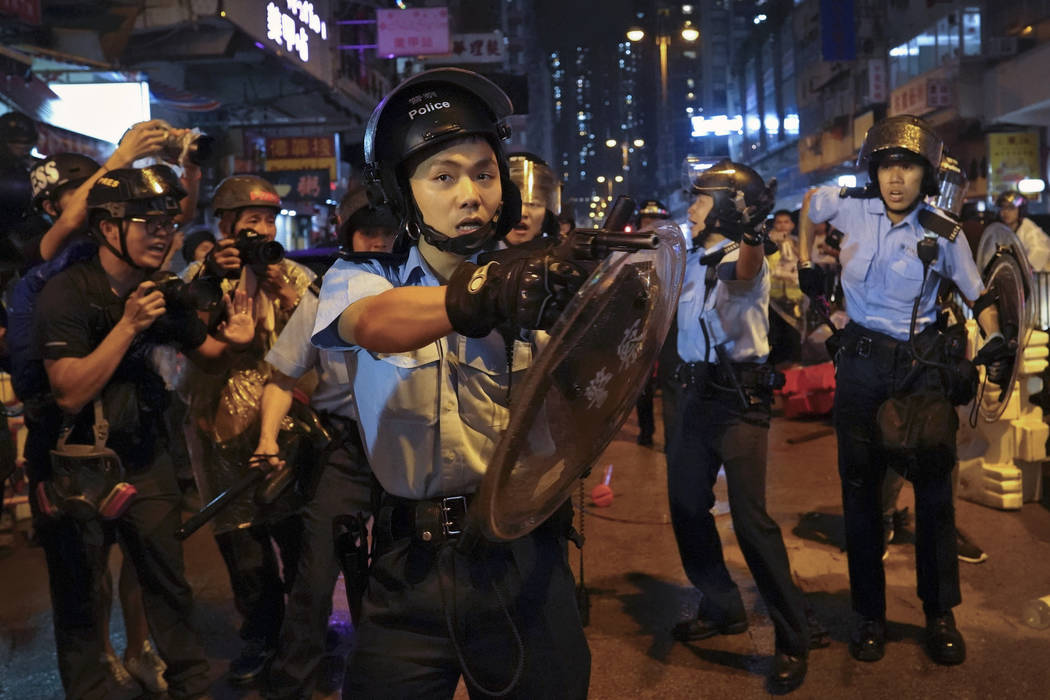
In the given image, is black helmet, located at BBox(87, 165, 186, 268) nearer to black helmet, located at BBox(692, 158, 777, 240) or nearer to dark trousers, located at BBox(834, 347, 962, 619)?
black helmet, located at BBox(692, 158, 777, 240)

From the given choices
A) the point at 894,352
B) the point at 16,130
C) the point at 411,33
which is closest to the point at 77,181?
the point at 16,130

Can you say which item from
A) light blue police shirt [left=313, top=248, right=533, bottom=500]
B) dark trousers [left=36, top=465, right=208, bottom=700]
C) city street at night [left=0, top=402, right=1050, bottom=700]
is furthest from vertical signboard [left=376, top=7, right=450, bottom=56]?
light blue police shirt [left=313, top=248, right=533, bottom=500]

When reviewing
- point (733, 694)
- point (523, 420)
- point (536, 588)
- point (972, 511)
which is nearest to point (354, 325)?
point (523, 420)

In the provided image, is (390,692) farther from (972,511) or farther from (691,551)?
(972,511)

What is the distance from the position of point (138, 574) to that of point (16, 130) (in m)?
3.43

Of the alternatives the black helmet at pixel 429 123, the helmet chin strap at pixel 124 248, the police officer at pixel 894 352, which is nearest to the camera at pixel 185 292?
the helmet chin strap at pixel 124 248

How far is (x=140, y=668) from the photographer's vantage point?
4461 mm

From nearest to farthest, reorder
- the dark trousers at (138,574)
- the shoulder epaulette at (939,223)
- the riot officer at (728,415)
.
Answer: the dark trousers at (138,574) < the riot officer at (728,415) < the shoulder epaulette at (939,223)

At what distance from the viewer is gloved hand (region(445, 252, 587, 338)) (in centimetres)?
169

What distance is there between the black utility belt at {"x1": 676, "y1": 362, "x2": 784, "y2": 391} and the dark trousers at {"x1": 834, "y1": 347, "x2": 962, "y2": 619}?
38 cm

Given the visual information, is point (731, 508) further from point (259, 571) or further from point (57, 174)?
point (57, 174)

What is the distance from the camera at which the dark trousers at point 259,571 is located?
4.57 meters

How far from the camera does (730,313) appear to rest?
457 centimetres

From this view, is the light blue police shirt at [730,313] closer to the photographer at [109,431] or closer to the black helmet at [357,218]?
the black helmet at [357,218]
